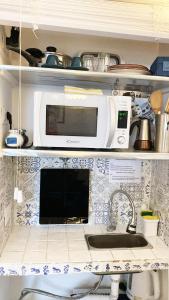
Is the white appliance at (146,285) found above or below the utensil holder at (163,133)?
below

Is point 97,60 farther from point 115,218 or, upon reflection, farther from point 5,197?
point 115,218

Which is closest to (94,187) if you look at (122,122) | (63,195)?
(63,195)

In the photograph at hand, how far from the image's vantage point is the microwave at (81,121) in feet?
4.31

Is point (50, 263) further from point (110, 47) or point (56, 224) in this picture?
point (110, 47)

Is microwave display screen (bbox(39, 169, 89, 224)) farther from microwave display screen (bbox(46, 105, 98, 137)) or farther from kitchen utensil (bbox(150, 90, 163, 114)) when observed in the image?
kitchen utensil (bbox(150, 90, 163, 114))

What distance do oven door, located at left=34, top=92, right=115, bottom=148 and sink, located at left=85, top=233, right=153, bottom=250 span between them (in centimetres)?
66

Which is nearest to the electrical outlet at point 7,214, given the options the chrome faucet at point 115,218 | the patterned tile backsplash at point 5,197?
the patterned tile backsplash at point 5,197

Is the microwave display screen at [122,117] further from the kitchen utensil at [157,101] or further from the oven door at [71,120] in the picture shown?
the kitchen utensil at [157,101]

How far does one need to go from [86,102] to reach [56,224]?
912 mm

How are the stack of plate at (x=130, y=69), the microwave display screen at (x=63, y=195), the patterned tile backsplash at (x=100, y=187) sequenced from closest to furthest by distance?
the stack of plate at (x=130, y=69) → the patterned tile backsplash at (x=100, y=187) → the microwave display screen at (x=63, y=195)

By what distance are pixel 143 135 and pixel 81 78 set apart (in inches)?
19.0

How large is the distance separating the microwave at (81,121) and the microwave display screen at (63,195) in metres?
0.45

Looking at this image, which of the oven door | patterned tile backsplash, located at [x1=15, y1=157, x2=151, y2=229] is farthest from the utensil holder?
patterned tile backsplash, located at [x1=15, y1=157, x2=151, y2=229]

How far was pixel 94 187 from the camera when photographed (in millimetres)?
1813
